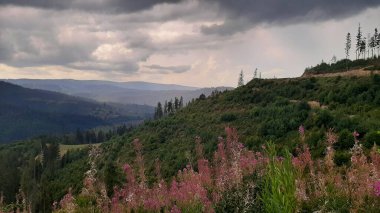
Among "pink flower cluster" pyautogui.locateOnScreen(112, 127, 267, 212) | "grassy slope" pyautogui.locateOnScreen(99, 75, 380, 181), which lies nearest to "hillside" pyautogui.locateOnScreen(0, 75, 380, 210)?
"grassy slope" pyautogui.locateOnScreen(99, 75, 380, 181)

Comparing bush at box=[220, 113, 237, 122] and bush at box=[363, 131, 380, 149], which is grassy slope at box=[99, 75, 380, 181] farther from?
bush at box=[363, 131, 380, 149]

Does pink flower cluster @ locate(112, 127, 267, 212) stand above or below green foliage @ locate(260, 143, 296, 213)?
below

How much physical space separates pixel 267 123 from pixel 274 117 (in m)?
6.62

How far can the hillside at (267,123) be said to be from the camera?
26077 millimetres

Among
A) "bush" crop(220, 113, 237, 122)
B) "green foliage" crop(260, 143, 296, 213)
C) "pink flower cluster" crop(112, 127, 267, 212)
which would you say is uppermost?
"green foliage" crop(260, 143, 296, 213)

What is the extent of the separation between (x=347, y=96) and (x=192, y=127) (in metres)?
36.3

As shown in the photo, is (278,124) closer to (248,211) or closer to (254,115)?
(254,115)

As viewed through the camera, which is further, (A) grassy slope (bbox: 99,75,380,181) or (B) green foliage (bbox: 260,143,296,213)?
(A) grassy slope (bbox: 99,75,380,181)

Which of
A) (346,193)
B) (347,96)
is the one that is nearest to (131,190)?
(346,193)

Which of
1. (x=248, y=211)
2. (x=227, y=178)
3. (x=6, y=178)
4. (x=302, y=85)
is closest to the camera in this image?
(x=248, y=211)

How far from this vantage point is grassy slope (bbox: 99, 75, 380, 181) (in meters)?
35.1

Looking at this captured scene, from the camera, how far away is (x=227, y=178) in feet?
22.6

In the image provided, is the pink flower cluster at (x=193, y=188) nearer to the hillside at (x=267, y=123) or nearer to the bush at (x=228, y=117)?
the hillside at (x=267, y=123)

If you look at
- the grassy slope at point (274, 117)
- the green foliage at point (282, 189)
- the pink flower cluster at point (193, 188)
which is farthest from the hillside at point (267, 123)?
the green foliage at point (282, 189)
